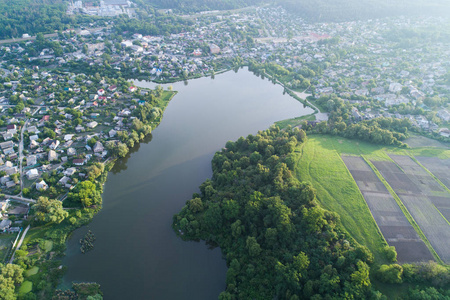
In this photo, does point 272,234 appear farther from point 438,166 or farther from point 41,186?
point 41,186

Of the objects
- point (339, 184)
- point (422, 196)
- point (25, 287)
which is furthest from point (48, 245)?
point (422, 196)

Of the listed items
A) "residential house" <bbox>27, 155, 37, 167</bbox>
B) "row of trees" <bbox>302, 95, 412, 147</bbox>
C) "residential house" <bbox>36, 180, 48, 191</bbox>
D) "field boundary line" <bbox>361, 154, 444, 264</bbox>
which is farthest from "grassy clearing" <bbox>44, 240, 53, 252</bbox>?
"row of trees" <bbox>302, 95, 412, 147</bbox>

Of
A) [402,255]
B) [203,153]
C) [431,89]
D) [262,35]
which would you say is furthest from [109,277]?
[262,35]

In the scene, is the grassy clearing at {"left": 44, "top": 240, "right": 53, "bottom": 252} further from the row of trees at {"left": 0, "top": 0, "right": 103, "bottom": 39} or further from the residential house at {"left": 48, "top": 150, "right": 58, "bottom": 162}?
the row of trees at {"left": 0, "top": 0, "right": 103, "bottom": 39}

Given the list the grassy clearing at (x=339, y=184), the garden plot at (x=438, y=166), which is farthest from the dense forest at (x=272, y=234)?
the garden plot at (x=438, y=166)

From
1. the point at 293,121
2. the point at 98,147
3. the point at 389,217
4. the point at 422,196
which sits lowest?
the point at 98,147
